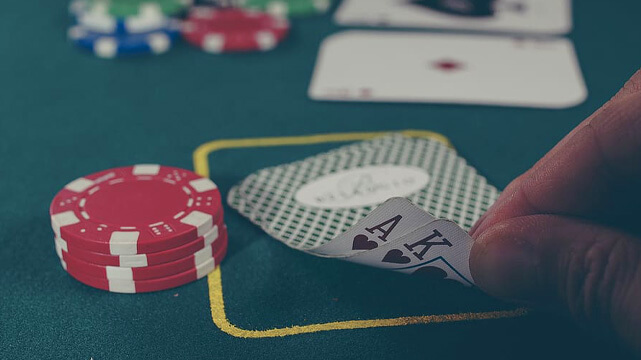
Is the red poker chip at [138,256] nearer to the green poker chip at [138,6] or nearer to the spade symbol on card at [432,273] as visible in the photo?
the spade symbol on card at [432,273]

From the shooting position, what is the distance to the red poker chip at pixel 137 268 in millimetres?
1494

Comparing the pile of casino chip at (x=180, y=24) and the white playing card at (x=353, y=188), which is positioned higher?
the pile of casino chip at (x=180, y=24)

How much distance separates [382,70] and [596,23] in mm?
1082

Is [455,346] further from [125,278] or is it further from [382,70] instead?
[382,70]

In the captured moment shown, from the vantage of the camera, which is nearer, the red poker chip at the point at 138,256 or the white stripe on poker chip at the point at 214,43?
the red poker chip at the point at 138,256

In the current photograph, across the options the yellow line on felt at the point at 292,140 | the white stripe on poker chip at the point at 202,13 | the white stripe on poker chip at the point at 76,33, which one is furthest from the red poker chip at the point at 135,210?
the white stripe on poker chip at the point at 202,13

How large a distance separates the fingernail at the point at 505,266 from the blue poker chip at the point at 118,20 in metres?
1.93

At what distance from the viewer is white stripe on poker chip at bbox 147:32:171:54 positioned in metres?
2.79

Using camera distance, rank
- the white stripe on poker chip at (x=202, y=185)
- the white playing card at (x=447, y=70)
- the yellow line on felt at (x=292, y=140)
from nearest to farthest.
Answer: the white stripe on poker chip at (x=202, y=185)
the yellow line on felt at (x=292, y=140)
the white playing card at (x=447, y=70)

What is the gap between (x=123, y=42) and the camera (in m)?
2.77

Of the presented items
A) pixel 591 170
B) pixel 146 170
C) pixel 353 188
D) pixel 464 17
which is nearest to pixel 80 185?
pixel 146 170

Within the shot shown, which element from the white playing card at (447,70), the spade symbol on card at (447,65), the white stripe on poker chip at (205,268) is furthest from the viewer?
the spade symbol on card at (447,65)

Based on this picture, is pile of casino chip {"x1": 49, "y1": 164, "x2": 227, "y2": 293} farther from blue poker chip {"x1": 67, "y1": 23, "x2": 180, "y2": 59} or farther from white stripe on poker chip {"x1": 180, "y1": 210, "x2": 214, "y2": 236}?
blue poker chip {"x1": 67, "y1": 23, "x2": 180, "y2": 59}

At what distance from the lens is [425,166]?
199 cm
